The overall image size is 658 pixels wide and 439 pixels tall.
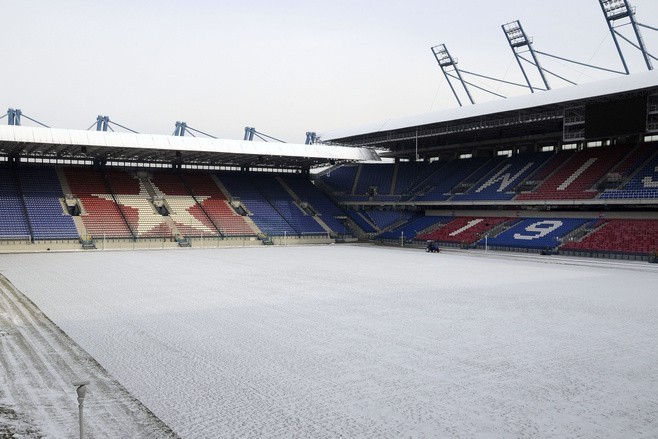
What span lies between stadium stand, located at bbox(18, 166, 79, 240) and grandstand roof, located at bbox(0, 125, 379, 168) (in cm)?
201

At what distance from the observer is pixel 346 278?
25.4m

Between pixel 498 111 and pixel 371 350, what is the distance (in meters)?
33.4

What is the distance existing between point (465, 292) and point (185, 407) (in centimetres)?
1475

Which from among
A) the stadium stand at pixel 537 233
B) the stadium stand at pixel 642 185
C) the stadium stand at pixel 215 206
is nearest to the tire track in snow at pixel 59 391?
the stadium stand at pixel 215 206

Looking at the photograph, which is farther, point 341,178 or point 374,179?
point 341,178

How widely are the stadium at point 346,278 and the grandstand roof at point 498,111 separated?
23 cm

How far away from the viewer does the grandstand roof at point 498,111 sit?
35031 mm

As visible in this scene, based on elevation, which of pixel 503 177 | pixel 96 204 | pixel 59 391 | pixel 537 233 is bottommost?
pixel 59 391

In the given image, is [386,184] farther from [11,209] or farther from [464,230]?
[11,209]

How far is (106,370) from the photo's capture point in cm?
1065

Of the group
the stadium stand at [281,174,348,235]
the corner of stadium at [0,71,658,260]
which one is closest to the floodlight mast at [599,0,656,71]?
the corner of stadium at [0,71,658,260]

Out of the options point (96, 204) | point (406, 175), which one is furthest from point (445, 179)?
point (96, 204)

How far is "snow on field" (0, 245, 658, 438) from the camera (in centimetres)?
836

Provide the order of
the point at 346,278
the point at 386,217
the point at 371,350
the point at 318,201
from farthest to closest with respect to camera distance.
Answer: the point at 318,201 → the point at 386,217 → the point at 346,278 → the point at 371,350
